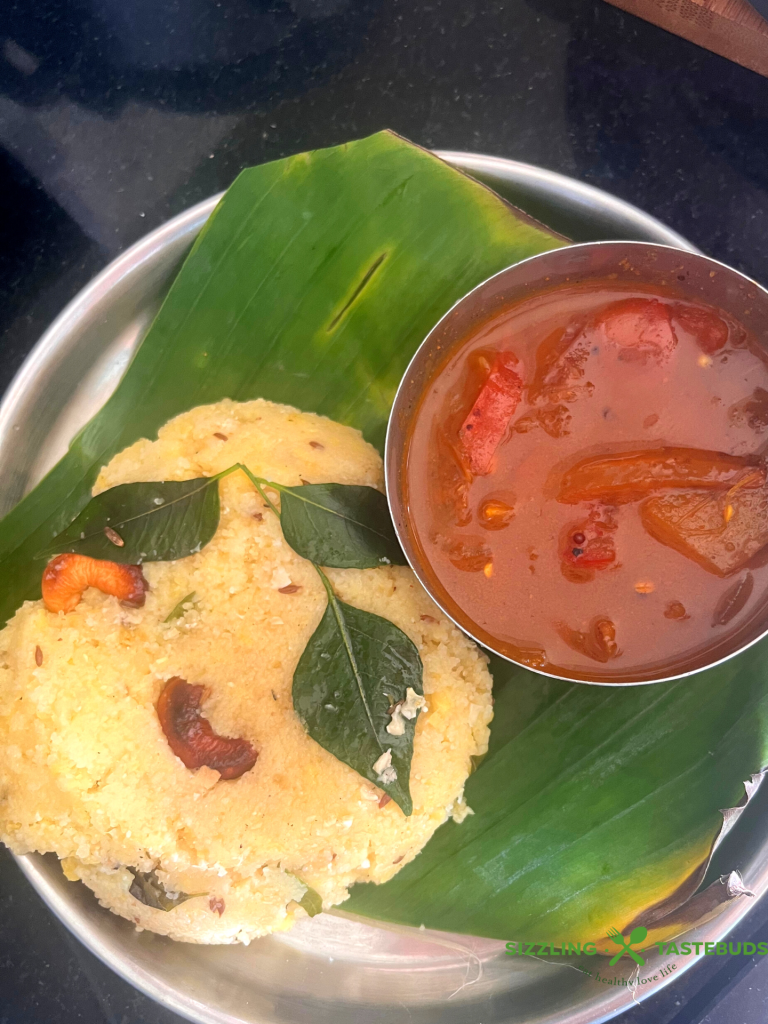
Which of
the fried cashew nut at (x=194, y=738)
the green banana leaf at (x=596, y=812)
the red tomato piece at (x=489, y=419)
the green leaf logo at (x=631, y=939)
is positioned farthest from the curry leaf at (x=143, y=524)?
the green leaf logo at (x=631, y=939)

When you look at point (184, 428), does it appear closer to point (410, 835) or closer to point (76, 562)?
point (76, 562)

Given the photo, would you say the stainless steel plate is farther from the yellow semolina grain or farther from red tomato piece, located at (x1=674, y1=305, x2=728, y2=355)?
red tomato piece, located at (x1=674, y1=305, x2=728, y2=355)

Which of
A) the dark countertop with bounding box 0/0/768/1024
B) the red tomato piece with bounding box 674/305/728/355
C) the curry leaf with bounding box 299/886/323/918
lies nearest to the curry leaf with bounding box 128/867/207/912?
the curry leaf with bounding box 299/886/323/918

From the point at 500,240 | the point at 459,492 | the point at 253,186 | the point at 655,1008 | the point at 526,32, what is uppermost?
the point at 526,32

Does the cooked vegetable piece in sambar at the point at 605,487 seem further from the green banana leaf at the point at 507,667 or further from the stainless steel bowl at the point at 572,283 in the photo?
the green banana leaf at the point at 507,667

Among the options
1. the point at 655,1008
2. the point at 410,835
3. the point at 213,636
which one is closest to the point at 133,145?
the point at 213,636

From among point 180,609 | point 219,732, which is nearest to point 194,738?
point 219,732
